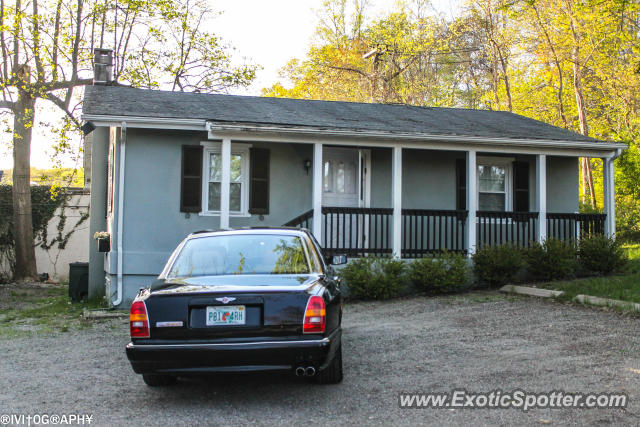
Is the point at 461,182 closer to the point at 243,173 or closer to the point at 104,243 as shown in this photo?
the point at 243,173

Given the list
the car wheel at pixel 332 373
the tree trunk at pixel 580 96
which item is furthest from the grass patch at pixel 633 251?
the car wheel at pixel 332 373

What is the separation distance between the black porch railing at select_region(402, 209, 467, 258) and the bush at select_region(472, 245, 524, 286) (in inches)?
22.0

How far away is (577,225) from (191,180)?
317 inches

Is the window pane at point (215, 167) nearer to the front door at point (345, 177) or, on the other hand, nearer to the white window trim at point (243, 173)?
the white window trim at point (243, 173)

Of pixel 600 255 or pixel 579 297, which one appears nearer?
pixel 579 297

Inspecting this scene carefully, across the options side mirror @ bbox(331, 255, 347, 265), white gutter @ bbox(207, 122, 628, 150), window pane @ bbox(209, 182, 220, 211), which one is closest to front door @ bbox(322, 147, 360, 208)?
white gutter @ bbox(207, 122, 628, 150)

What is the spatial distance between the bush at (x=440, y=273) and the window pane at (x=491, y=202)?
8.78 feet

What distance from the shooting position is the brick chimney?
595 inches

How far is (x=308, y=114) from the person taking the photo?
13109mm

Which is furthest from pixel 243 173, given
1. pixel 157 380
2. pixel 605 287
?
pixel 157 380

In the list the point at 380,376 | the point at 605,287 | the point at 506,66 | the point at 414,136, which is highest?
the point at 506,66

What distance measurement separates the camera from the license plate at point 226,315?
467cm

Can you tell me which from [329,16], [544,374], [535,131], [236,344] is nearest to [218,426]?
[236,344]

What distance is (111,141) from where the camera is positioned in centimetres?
1304
